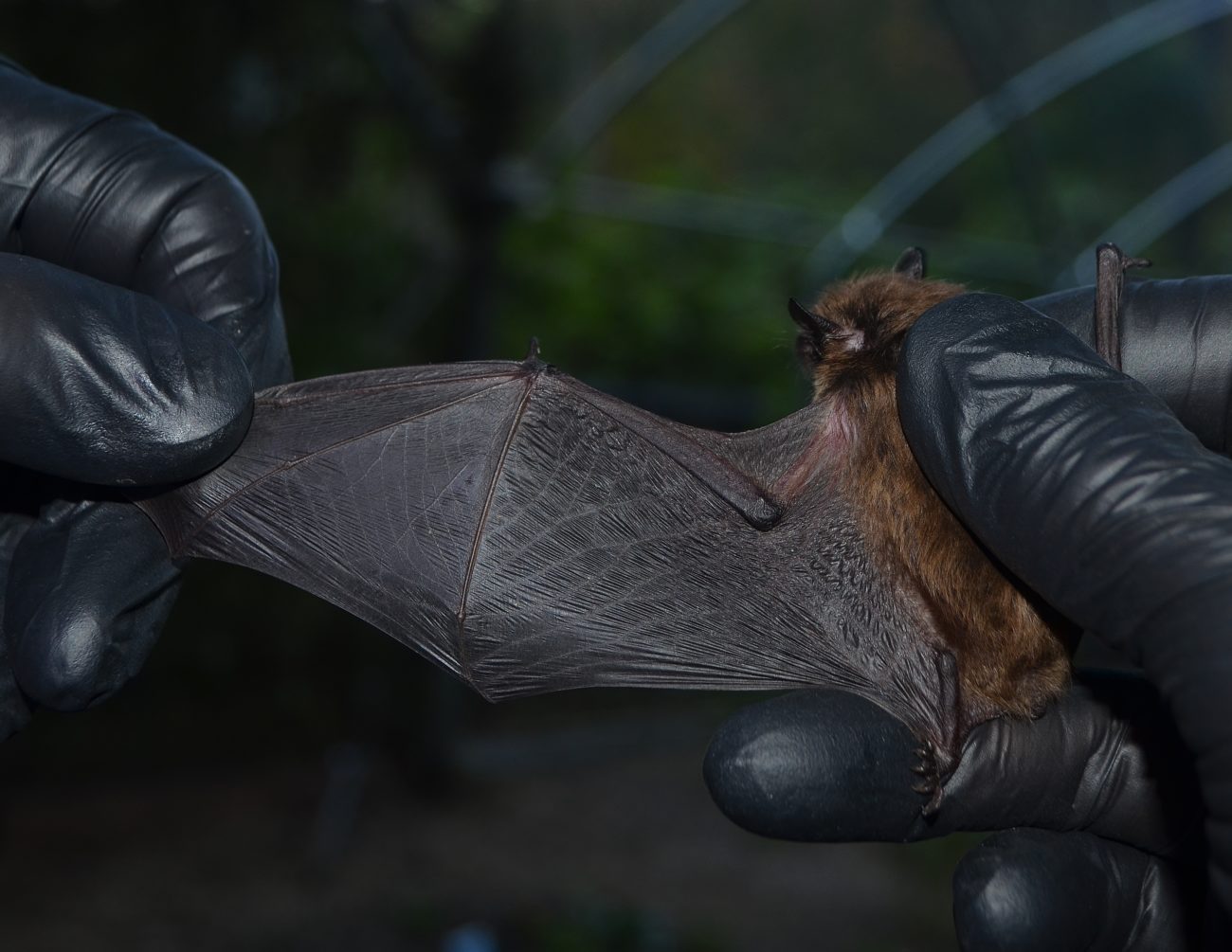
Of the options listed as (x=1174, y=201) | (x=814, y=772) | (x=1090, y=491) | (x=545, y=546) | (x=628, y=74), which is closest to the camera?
(x=1090, y=491)

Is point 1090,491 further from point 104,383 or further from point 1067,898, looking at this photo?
point 104,383

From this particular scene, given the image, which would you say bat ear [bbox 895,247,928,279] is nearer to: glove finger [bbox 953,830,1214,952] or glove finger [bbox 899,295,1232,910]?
glove finger [bbox 899,295,1232,910]

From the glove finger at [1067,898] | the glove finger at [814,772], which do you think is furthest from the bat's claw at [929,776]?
the glove finger at [1067,898]

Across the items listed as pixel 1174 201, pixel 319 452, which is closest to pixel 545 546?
pixel 319 452

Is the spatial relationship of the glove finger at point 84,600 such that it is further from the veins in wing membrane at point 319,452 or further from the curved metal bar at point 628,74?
the curved metal bar at point 628,74

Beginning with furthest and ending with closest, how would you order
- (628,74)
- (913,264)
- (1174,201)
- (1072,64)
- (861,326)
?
(1174,201)
(628,74)
(1072,64)
(913,264)
(861,326)

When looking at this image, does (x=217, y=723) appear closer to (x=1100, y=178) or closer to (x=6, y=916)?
(x=6, y=916)
